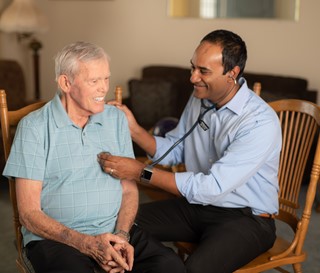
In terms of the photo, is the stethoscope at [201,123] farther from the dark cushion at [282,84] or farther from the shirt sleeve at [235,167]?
the dark cushion at [282,84]

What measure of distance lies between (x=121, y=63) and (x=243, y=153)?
359 cm

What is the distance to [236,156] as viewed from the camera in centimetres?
193

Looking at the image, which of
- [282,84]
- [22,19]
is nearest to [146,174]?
[282,84]

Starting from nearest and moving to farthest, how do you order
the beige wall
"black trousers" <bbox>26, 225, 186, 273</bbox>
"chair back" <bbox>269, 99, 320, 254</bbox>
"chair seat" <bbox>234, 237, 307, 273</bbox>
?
1. "black trousers" <bbox>26, 225, 186, 273</bbox>
2. "chair seat" <bbox>234, 237, 307, 273</bbox>
3. "chair back" <bbox>269, 99, 320, 254</bbox>
4. the beige wall

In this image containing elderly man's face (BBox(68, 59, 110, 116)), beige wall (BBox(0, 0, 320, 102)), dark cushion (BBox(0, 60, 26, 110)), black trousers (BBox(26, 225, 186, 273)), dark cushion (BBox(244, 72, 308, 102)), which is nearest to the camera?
black trousers (BBox(26, 225, 186, 273))

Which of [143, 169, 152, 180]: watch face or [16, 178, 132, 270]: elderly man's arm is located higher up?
[143, 169, 152, 180]: watch face

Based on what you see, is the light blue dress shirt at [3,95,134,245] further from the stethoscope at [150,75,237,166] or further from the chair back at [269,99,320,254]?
the chair back at [269,99,320,254]

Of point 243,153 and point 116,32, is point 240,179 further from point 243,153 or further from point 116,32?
point 116,32

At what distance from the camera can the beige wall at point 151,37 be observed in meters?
4.32

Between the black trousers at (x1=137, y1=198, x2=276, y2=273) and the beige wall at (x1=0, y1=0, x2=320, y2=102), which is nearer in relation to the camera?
the black trousers at (x1=137, y1=198, x2=276, y2=273)

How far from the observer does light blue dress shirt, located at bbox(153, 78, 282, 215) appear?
1.92 metres

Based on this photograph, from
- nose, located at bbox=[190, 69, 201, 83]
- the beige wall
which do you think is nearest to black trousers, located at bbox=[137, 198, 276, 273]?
nose, located at bbox=[190, 69, 201, 83]

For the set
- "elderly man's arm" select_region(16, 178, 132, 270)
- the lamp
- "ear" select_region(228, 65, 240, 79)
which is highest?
the lamp

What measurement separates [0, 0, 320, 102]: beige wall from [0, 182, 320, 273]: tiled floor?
1.37 metres
